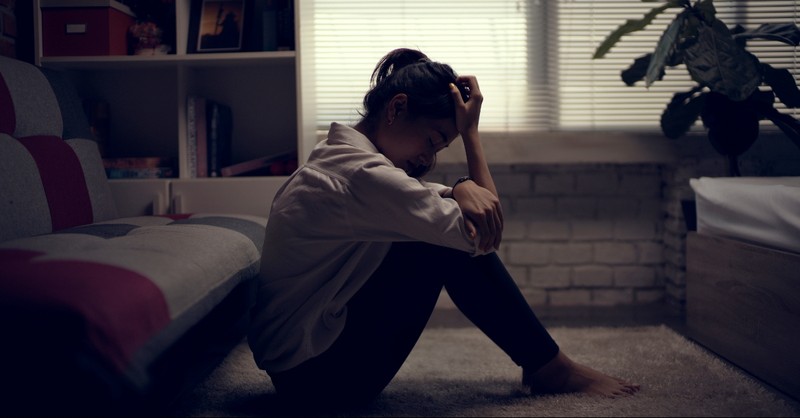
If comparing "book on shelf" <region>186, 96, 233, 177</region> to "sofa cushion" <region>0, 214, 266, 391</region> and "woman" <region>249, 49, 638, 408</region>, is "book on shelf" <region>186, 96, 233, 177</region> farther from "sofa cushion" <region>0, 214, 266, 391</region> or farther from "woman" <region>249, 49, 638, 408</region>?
"woman" <region>249, 49, 638, 408</region>

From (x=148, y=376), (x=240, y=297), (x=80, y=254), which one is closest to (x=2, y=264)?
(x=80, y=254)

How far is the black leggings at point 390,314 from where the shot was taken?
4.24 feet

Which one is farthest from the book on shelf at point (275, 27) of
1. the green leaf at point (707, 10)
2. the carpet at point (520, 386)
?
the green leaf at point (707, 10)

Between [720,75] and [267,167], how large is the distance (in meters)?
1.54

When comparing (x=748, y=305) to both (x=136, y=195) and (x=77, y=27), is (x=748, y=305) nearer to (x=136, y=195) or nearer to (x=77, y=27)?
(x=136, y=195)

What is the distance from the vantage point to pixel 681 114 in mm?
2311

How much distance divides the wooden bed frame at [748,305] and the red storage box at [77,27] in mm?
2033

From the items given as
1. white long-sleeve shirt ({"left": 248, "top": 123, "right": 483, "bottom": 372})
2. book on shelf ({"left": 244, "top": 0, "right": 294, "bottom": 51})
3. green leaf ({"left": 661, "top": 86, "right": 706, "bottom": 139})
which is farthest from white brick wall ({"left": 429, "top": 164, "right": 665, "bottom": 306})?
white long-sleeve shirt ({"left": 248, "top": 123, "right": 483, "bottom": 372})

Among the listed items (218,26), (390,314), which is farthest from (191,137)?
(390,314)

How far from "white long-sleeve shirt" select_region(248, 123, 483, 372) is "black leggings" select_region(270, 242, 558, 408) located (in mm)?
27

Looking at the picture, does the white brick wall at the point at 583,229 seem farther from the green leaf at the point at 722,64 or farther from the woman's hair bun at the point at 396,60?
the woman's hair bun at the point at 396,60

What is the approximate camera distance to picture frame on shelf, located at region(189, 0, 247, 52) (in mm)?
2334

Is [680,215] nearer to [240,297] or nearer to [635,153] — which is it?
[635,153]

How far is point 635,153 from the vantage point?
257cm
